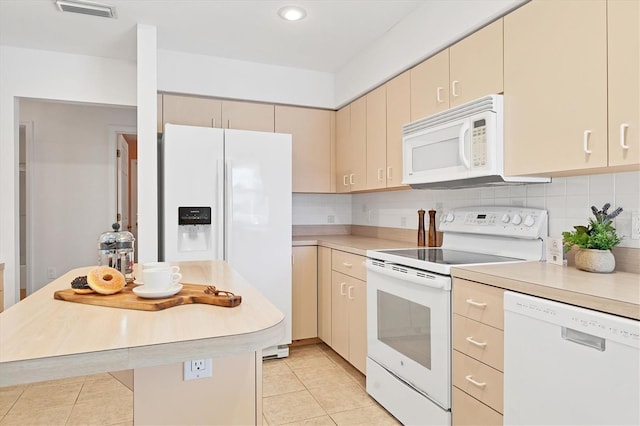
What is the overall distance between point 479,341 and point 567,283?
431 millimetres

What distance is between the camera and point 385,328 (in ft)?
7.66

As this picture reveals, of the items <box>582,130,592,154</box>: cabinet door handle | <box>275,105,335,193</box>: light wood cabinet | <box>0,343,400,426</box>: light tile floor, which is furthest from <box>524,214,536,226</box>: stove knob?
<box>275,105,335,193</box>: light wood cabinet

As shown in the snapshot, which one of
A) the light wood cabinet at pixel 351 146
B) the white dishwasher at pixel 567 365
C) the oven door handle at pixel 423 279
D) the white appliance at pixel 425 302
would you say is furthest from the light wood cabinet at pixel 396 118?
the white dishwasher at pixel 567 365

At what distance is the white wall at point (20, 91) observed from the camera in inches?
120

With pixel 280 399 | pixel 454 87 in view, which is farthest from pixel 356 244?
pixel 454 87

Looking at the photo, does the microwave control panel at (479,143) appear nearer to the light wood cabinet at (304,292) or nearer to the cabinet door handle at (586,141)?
the cabinet door handle at (586,141)

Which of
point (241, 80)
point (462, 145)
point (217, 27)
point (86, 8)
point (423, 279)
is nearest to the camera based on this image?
point (423, 279)

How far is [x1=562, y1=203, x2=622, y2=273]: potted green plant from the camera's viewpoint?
1617mm

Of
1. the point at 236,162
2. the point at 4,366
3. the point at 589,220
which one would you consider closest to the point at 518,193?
the point at 589,220

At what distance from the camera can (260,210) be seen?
9.97 ft

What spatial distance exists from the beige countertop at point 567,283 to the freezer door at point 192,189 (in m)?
1.76

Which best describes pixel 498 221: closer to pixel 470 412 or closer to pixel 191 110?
pixel 470 412

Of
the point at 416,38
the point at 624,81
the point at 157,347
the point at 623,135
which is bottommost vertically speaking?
the point at 157,347

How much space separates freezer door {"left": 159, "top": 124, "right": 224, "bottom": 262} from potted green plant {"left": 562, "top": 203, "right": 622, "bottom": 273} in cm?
218
